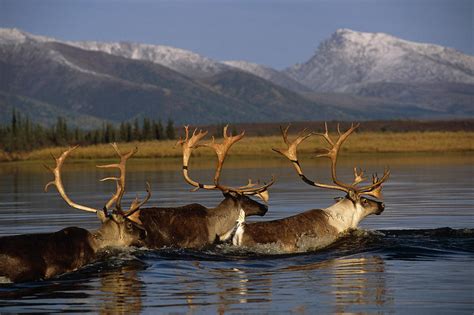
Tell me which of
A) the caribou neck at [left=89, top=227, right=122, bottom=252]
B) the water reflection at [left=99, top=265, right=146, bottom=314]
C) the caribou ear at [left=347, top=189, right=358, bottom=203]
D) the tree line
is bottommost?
the water reflection at [left=99, top=265, right=146, bottom=314]

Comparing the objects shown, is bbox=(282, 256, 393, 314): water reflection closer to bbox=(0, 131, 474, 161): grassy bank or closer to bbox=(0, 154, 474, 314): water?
bbox=(0, 154, 474, 314): water

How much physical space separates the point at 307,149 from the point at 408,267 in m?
49.5

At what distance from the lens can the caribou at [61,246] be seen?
15.5 metres

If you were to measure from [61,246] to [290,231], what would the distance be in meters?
4.48

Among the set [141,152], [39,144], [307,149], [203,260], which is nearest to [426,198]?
[203,260]

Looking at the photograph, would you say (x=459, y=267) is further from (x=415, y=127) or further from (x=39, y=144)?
(x=415, y=127)

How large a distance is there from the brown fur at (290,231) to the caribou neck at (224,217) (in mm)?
697

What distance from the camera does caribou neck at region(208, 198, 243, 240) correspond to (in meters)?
19.7

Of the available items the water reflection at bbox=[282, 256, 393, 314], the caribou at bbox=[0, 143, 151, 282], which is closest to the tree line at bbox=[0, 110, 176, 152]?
the caribou at bbox=[0, 143, 151, 282]

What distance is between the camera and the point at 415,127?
14062 centimetres

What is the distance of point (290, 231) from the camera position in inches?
754

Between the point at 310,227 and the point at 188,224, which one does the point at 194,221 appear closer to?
the point at 188,224

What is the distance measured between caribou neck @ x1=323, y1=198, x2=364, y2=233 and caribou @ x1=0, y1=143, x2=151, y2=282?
3.69 meters

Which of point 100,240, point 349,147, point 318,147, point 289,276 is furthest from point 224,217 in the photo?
point 349,147
